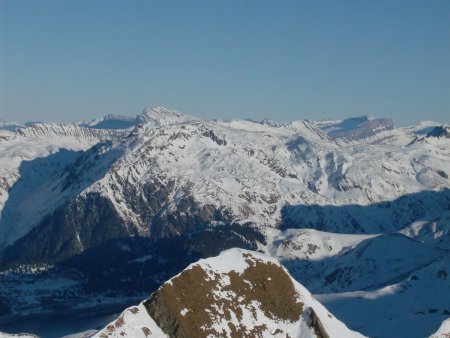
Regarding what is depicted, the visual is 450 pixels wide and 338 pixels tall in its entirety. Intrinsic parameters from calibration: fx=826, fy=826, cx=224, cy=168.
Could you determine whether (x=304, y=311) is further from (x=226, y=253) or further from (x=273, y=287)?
(x=226, y=253)

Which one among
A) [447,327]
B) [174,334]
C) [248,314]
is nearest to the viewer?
[174,334]

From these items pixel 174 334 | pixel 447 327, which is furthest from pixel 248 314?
pixel 447 327

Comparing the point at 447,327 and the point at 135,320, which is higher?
the point at 135,320

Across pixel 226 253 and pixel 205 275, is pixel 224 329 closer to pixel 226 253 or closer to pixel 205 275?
pixel 205 275

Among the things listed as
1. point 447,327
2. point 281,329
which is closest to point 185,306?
point 281,329

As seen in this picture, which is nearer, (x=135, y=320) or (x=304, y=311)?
(x=135, y=320)

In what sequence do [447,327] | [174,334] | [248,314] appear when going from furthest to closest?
[447,327] < [248,314] < [174,334]
